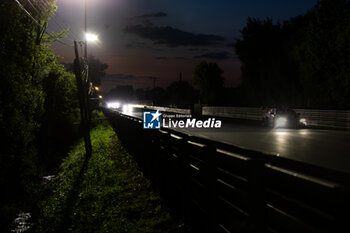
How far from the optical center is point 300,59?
44688 mm

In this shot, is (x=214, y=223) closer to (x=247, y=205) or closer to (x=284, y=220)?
(x=247, y=205)

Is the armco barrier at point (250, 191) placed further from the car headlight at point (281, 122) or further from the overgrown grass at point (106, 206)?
the car headlight at point (281, 122)

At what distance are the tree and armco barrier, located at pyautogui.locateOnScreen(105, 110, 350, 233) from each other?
3182 inches

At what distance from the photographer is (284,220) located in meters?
2.58

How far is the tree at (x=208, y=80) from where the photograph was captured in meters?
87.6

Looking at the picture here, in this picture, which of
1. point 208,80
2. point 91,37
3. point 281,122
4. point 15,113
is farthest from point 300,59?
point 208,80

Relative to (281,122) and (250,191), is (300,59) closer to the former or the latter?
(281,122)

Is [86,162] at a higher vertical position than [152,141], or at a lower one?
lower

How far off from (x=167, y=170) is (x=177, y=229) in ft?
6.35

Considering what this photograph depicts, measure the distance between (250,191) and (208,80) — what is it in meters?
86.6

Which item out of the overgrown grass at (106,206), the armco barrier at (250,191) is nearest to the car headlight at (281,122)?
the overgrown grass at (106,206)

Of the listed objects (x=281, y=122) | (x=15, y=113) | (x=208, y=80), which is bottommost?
(x=281, y=122)

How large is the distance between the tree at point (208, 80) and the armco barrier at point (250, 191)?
265ft

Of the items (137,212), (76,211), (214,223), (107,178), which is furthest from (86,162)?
(214,223)
